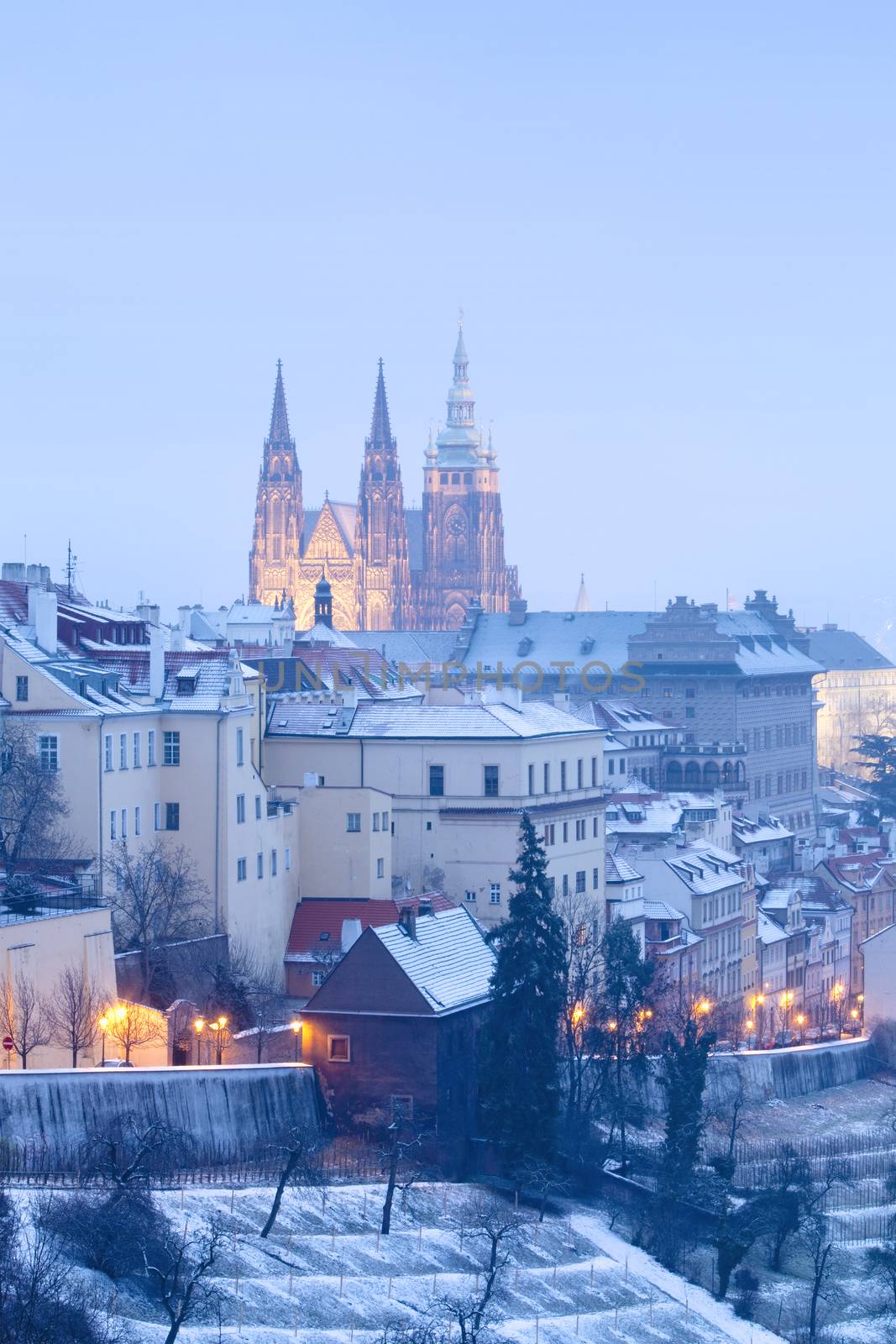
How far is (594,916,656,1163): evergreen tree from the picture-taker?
76.6 m

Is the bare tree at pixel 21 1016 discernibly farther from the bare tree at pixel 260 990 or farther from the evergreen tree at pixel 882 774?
the evergreen tree at pixel 882 774

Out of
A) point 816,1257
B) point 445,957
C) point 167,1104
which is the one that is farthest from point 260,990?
point 816,1257

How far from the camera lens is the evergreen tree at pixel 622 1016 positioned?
251ft

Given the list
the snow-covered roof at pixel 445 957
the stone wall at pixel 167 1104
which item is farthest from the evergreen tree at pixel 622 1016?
the stone wall at pixel 167 1104

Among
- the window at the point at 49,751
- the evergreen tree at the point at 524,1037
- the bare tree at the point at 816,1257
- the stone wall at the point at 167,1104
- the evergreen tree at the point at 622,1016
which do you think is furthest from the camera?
the evergreen tree at the point at 622,1016

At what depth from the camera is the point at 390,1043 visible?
68312 millimetres

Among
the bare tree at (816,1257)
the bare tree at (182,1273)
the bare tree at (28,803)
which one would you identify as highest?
the bare tree at (28,803)

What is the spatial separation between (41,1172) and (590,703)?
91579mm

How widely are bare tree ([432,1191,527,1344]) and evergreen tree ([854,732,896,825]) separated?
356 ft

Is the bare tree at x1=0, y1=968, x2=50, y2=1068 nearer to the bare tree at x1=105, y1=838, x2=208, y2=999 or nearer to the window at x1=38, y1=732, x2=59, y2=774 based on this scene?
the bare tree at x1=105, y1=838, x2=208, y2=999

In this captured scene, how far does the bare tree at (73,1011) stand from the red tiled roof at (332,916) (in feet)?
45.7

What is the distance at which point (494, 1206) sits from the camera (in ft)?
218

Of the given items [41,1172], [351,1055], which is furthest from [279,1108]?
[41,1172]

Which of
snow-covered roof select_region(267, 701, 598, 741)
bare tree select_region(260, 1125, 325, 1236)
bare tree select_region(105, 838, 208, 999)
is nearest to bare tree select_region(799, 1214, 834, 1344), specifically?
bare tree select_region(260, 1125, 325, 1236)
